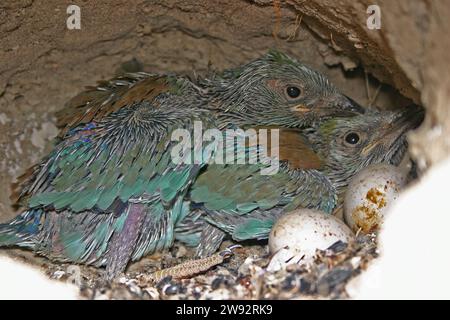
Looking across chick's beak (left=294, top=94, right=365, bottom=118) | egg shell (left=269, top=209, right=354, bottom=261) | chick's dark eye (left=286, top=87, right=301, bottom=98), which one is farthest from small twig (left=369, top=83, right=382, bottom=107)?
egg shell (left=269, top=209, right=354, bottom=261)

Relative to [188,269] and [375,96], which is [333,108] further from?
[188,269]

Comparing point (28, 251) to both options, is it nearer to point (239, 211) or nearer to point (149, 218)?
point (149, 218)

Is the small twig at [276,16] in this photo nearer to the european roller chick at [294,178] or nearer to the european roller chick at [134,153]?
the european roller chick at [134,153]

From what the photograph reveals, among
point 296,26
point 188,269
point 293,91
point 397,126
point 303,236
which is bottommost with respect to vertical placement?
point 188,269

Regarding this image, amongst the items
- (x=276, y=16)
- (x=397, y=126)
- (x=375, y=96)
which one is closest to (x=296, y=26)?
(x=276, y=16)

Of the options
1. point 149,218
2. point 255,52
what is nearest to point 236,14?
point 255,52
